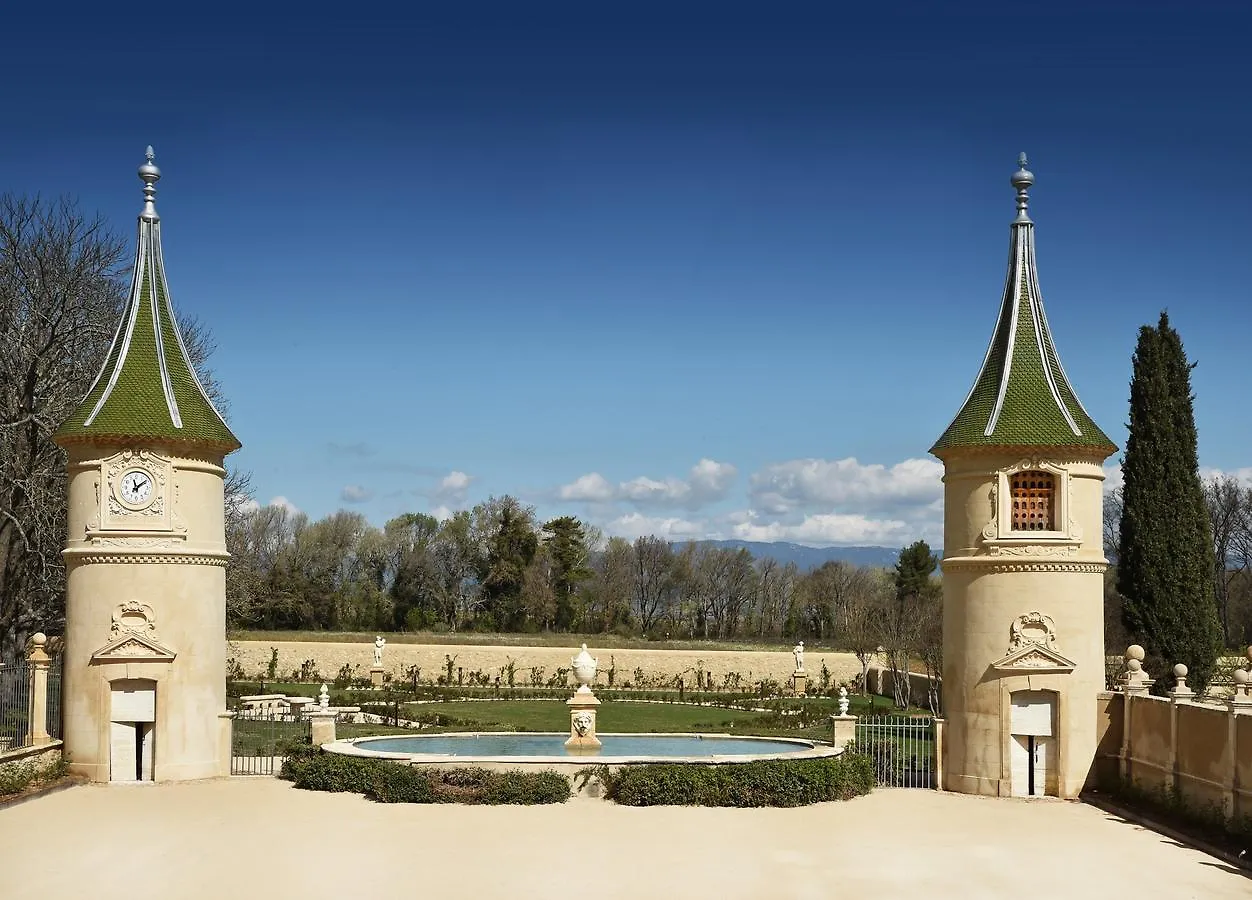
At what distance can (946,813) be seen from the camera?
20.8 m

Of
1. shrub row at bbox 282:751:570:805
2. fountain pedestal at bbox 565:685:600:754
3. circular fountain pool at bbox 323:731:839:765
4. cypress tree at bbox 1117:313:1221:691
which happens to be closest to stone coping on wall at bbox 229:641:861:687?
cypress tree at bbox 1117:313:1221:691

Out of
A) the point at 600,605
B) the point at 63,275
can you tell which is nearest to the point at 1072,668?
the point at 63,275

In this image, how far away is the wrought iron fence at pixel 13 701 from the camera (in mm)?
23750

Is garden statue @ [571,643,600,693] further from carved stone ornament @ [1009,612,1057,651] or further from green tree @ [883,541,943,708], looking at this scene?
green tree @ [883,541,943,708]

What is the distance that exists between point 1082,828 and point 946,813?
2127 millimetres

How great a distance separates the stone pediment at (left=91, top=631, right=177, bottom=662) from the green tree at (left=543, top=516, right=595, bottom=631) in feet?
157

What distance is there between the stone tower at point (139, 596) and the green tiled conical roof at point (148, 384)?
4cm

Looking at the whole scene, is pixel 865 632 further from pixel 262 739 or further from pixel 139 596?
pixel 139 596

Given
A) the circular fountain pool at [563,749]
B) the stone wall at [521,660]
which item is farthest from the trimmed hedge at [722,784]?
the stone wall at [521,660]

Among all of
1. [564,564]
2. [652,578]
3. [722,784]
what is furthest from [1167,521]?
[652,578]

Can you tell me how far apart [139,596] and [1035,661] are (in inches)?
624

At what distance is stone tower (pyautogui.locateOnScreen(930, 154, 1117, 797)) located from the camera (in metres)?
22.7

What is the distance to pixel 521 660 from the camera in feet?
164

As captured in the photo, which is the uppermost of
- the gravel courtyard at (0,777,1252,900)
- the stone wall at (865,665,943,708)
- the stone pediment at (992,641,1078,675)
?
the stone pediment at (992,641,1078,675)
